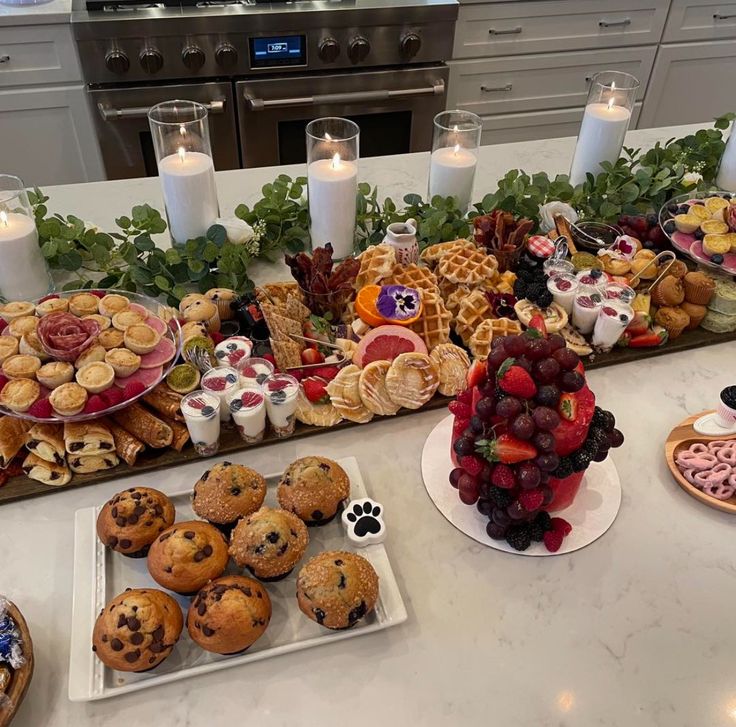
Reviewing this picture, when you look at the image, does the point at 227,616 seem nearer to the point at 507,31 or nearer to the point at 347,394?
the point at 347,394

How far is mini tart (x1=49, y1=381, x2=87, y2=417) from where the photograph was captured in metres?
1.12

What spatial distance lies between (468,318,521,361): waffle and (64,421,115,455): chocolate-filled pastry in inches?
28.6

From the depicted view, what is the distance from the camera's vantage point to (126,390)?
117 centimetres

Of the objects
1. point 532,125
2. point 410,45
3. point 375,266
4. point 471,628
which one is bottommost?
point 532,125

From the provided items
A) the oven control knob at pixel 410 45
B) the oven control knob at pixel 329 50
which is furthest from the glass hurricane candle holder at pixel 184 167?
the oven control knob at pixel 410 45

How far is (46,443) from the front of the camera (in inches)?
45.7

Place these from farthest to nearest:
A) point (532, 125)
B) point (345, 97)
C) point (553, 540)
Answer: point (532, 125) → point (345, 97) → point (553, 540)

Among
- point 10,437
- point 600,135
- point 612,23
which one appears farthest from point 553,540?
point 612,23

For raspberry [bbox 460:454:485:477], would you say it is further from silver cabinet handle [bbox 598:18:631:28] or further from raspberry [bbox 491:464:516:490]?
silver cabinet handle [bbox 598:18:631:28]

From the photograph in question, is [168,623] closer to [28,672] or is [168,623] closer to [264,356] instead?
[28,672]

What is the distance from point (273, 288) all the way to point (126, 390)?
0.41m

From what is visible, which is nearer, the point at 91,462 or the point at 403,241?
the point at 91,462

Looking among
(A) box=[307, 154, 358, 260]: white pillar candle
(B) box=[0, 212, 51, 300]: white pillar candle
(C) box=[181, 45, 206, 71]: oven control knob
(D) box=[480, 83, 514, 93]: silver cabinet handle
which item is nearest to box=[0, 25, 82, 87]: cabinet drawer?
(C) box=[181, 45, 206, 71]: oven control knob

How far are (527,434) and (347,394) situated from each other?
1.35 ft
